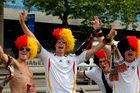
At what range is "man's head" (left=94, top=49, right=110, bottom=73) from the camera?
7523mm

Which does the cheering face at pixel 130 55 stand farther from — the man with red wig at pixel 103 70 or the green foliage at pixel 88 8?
the green foliage at pixel 88 8

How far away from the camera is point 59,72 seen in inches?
273

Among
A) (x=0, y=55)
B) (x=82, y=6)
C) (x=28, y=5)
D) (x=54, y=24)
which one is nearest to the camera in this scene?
(x=0, y=55)

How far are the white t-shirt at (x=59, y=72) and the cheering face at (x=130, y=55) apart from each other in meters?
0.80

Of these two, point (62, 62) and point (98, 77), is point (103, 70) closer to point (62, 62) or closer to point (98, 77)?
Result: point (98, 77)

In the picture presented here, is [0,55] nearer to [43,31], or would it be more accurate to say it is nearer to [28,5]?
[28,5]

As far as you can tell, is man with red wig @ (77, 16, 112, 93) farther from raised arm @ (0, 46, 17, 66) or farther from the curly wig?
raised arm @ (0, 46, 17, 66)

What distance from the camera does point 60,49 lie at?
705 cm

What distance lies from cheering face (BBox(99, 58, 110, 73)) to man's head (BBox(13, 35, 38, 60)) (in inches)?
45.2

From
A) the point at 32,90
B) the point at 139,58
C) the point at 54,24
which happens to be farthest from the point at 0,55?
the point at 54,24

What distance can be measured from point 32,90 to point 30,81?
32.6 inches

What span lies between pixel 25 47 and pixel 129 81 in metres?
1.64

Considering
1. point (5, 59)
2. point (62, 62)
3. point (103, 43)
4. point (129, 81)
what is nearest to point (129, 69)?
point (129, 81)

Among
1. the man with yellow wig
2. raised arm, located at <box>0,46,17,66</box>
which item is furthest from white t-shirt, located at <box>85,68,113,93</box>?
raised arm, located at <box>0,46,17,66</box>
